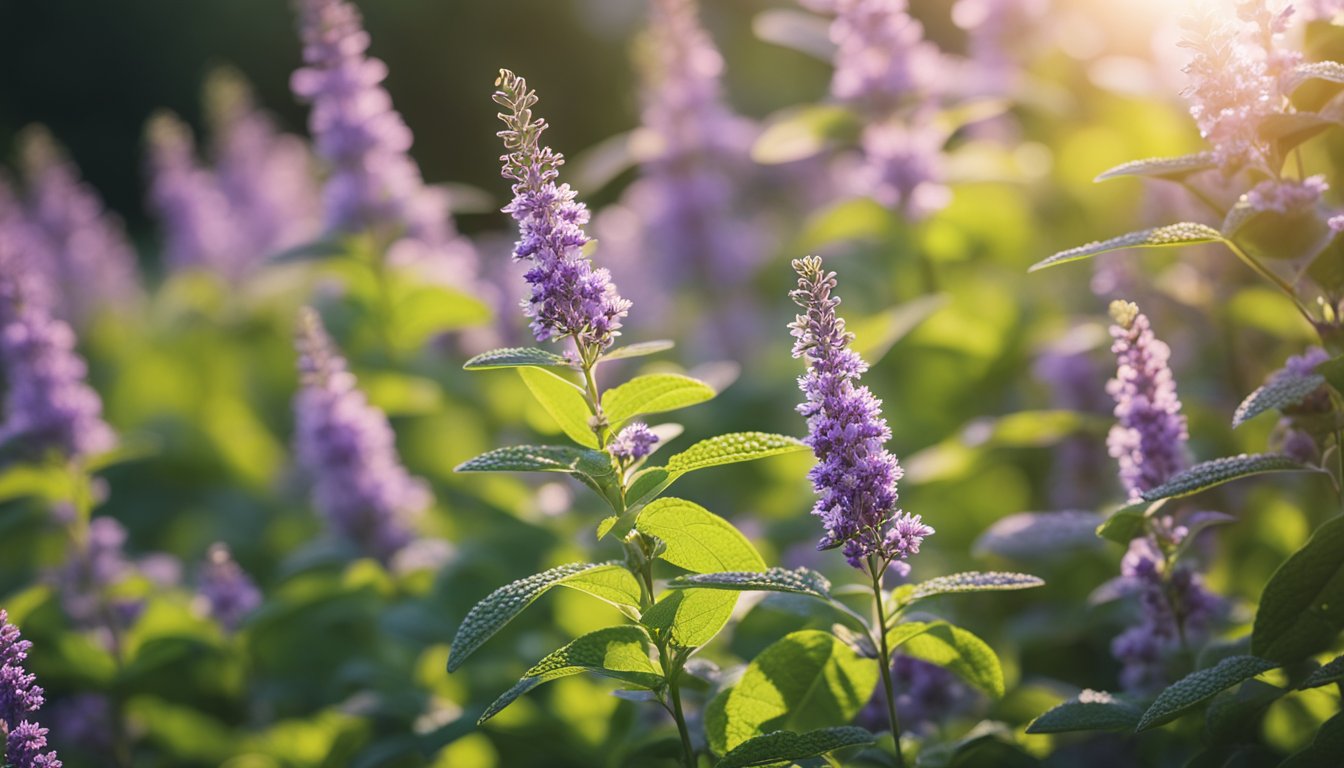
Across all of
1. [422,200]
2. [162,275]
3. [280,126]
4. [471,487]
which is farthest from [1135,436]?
[280,126]

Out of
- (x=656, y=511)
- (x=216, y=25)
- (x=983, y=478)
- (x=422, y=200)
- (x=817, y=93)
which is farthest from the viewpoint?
(x=216, y=25)

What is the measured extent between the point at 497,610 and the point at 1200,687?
3.90 ft

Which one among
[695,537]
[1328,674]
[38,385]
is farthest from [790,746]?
[38,385]

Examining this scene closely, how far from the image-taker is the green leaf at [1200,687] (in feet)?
6.33

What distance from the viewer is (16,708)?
80.6 inches

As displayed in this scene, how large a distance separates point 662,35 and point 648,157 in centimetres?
50

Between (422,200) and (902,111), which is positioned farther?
(422,200)

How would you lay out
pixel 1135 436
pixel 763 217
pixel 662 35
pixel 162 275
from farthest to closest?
1. pixel 162 275
2. pixel 763 217
3. pixel 662 35
4. pixel 1135 436

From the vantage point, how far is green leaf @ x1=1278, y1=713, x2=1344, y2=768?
6.44ft

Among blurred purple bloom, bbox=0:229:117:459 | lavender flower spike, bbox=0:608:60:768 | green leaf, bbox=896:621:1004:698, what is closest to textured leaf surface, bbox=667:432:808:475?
green leaf, bbox=896:621:1004:698

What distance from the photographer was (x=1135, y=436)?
2.35 metres

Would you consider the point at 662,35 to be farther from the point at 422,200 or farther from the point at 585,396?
the point at 585,396

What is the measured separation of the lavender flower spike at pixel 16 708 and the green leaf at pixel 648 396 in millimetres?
1099

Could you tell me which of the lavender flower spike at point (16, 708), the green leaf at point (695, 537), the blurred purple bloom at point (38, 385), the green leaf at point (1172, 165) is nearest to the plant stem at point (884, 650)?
the green leaf at point (695, 537)
